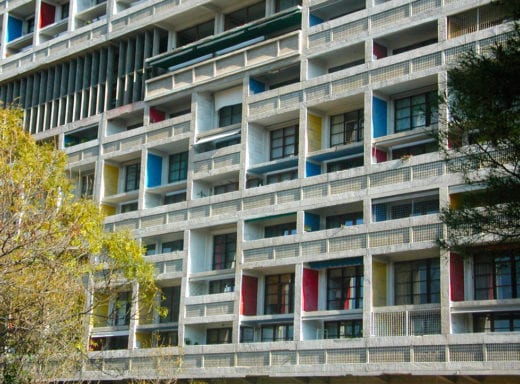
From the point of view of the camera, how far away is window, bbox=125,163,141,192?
48.8 m

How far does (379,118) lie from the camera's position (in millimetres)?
38750

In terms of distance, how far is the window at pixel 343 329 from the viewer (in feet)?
124

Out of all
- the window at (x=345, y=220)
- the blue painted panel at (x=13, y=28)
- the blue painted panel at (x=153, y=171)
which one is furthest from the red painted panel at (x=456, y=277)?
the blue painted panel at (x=13, y=28)

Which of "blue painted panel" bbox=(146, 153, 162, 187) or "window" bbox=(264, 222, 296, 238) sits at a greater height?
"blue painted panel" bbox=(146, 153, 162, 187)

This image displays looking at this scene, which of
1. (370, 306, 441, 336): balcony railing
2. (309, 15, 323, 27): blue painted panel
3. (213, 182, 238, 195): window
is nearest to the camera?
(370, 306, 441, 336): balcony railing

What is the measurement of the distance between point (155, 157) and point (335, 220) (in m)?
10.7

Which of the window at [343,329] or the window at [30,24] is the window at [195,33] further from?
the window at [343,329]

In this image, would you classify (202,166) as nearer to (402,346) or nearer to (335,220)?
(335,220)

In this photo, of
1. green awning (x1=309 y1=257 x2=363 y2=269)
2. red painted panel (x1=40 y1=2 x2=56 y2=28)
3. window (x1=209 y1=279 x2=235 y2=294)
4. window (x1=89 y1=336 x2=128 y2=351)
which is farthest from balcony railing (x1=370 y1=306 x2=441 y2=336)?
red painted panel (x1=40 y1=2 x2=56 y2=28)

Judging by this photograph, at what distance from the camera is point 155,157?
47.3 m

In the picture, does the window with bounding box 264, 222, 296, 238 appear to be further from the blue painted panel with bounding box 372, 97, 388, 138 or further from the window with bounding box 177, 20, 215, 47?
the window with bounding box 177, 20, 215, 47

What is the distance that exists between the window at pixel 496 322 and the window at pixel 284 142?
435 inches

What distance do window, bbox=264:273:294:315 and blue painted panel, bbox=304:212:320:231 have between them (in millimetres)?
2106

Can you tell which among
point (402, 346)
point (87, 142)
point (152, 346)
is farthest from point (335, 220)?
point (87, 142)
